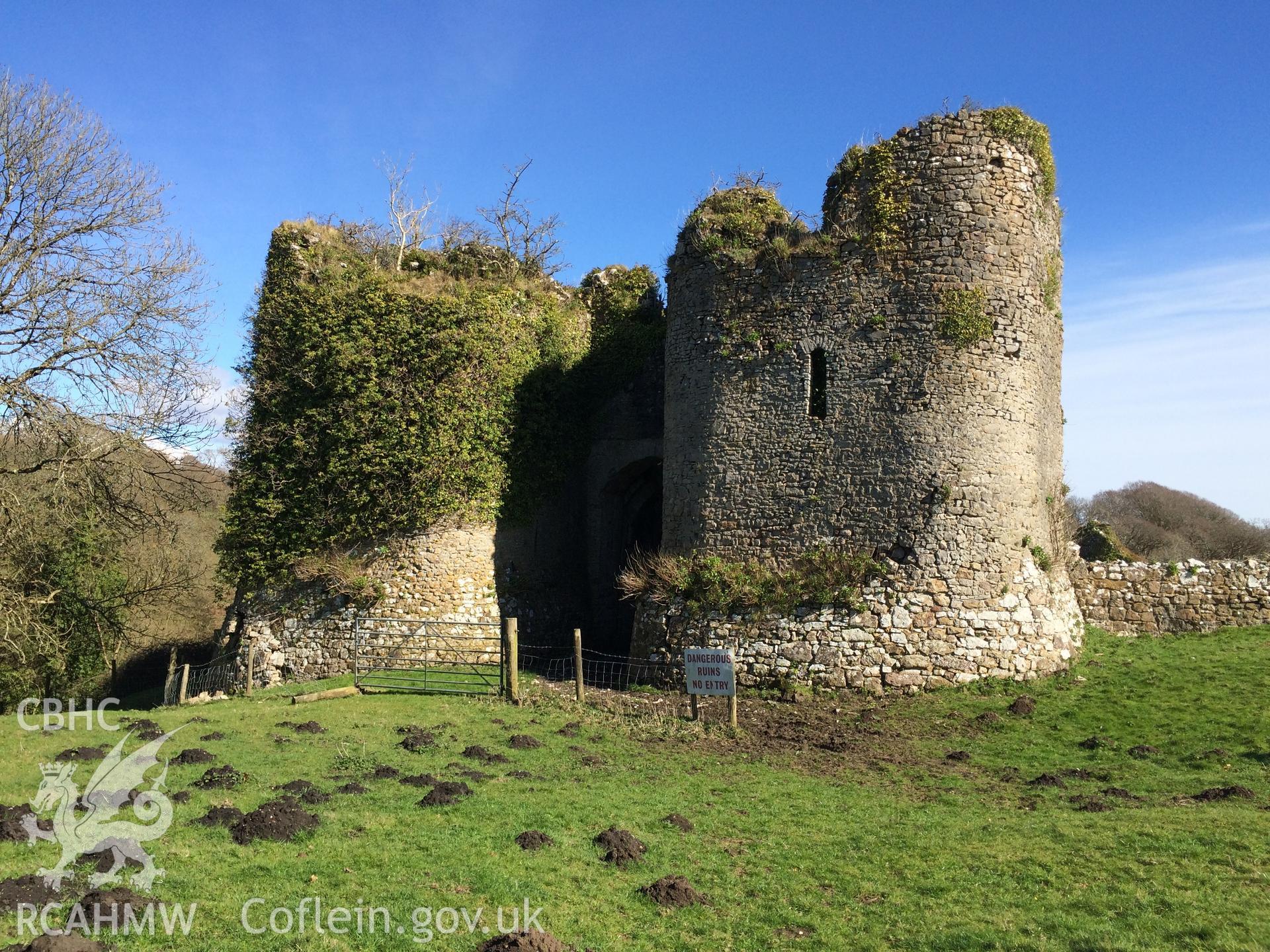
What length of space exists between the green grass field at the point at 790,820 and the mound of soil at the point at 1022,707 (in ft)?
0.70

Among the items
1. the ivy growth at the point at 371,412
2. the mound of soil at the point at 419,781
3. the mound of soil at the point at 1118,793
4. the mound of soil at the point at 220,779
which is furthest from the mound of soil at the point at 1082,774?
the ivy growth at the point at 371,412

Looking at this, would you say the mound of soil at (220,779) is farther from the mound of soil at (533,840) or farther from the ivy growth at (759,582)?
the ivy growth at (759,582)

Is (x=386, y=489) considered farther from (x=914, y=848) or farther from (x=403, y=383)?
(x=914, y=848)

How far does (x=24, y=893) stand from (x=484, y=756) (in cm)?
596

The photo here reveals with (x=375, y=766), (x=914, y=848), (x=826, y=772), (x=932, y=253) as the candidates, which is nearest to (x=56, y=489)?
(x=375, y=766)

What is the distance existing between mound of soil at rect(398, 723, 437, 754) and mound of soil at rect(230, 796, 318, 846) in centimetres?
345

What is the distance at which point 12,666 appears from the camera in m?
24.7

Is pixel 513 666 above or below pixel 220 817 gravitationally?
above

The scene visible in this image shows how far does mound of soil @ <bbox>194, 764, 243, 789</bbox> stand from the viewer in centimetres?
986

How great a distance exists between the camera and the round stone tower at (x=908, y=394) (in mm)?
15727

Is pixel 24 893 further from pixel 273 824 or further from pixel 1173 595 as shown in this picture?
pixel 1173 595

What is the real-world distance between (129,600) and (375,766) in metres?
12.2

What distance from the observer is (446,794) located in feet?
32.6

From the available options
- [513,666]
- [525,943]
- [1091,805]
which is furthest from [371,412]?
[1091,805]
